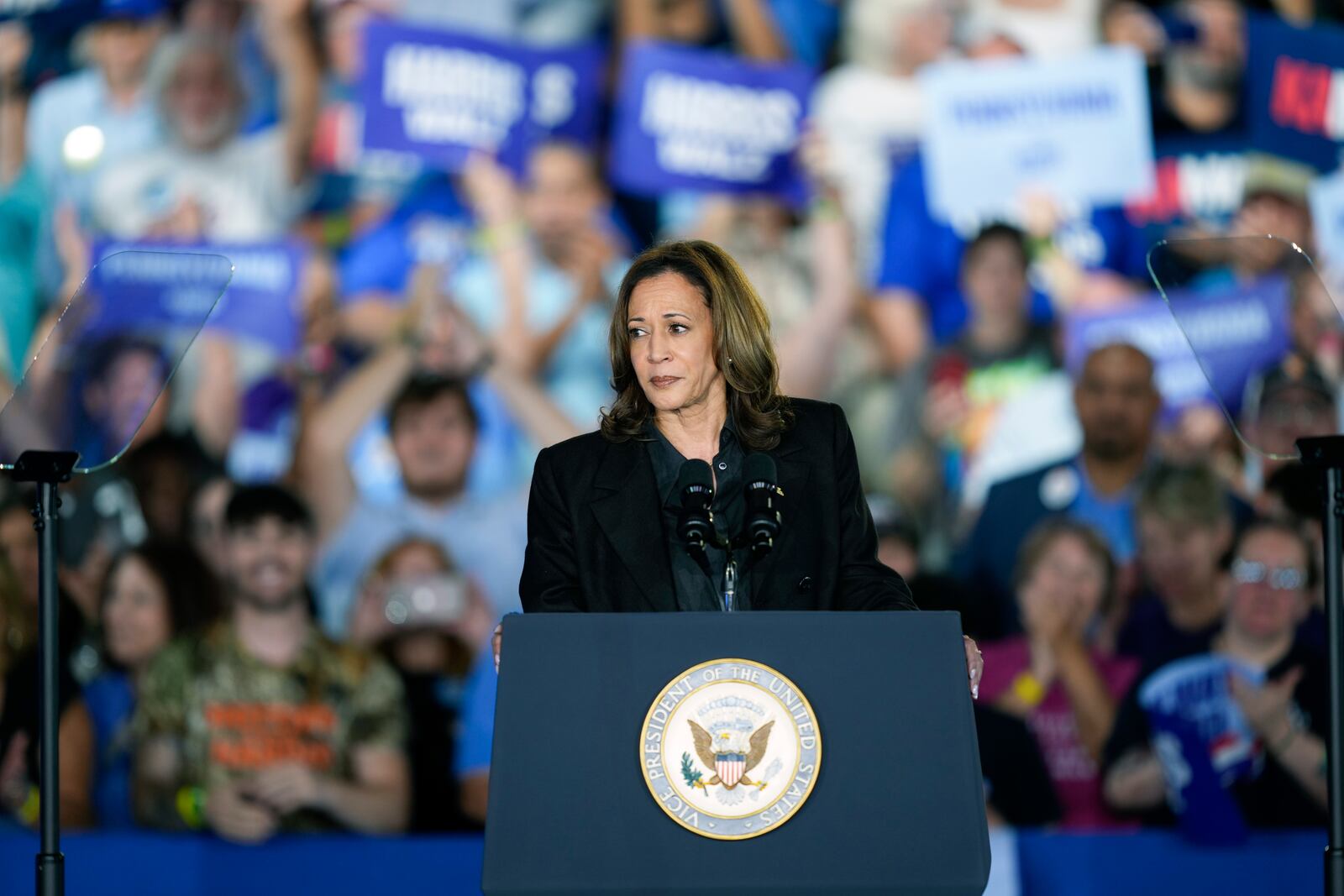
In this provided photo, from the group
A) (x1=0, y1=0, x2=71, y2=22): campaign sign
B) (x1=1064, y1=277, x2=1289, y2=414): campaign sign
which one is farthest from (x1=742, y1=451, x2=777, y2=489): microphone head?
(x1=0, y1=0, x2=71, y2=22): campaign sign

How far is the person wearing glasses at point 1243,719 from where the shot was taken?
476 cm

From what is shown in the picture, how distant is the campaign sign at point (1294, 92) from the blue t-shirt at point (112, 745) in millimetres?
4134

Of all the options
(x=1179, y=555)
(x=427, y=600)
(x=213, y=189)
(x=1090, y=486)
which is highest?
(x=213, y=189)

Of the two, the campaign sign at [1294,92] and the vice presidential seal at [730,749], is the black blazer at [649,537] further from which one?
the campaign sign at [1294,92]

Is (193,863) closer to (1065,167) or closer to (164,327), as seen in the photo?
(164,327)

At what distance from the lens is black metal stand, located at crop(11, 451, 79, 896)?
2.68 meters

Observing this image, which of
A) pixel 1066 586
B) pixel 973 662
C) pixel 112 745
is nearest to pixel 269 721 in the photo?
pixel 112 745

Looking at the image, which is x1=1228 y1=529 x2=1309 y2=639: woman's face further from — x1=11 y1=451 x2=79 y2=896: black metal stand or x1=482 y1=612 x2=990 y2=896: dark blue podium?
x1=11 y1=451 x2=79 y2=896: black metal stand

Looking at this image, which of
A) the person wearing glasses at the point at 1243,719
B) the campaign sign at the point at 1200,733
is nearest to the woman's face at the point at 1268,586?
the person wearing glasses at the point at 1243,719

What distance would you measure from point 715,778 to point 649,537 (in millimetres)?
564

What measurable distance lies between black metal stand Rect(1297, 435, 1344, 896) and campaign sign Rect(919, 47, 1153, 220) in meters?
2.48

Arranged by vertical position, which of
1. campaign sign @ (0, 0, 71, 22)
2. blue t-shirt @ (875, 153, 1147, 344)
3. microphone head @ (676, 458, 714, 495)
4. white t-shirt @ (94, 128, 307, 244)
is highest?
campaign sign @ (0, 0, 71, 22)

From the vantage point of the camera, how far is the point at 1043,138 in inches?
207

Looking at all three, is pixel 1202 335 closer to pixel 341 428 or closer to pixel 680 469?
pixel 680 469
